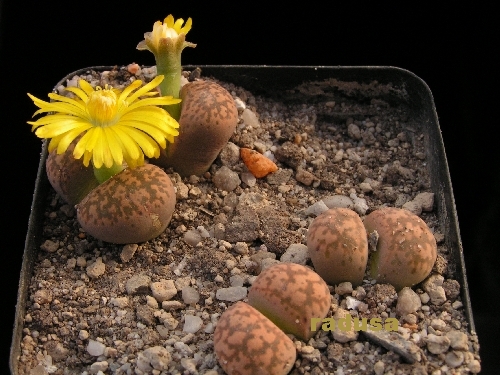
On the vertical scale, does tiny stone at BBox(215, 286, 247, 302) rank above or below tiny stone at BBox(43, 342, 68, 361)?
above

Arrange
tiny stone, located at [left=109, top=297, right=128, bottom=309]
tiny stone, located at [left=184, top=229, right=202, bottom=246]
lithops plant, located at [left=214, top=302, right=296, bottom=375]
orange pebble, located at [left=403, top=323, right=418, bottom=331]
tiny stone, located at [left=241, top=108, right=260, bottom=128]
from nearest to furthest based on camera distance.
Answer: lithops plant, located at [left=214, top=302, right=296, bottom=375]
orange pebble, located at [left=403, top=323, right=418, bottom=331]
tiny stone, located at [left=109, top=297, right=128, bottom=309]
tiny stone, located at [left=184, top=229, right=202, bottom=246]
tiny stone, located at [left=241, top=108, right=260, bottom=128]

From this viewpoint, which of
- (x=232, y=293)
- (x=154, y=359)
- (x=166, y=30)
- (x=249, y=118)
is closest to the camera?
(x=154, y=359)

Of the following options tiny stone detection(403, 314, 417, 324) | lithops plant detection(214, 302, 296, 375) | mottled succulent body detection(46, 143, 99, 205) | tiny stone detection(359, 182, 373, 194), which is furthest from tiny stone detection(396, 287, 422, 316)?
mottled succulent body detection(46, 143, 99, 205)

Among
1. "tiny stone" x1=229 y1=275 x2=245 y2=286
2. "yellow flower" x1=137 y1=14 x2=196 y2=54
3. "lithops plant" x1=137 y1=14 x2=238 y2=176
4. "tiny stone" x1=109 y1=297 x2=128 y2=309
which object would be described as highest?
"yellow flower" x1=137 y1=14 x2=196 y2=54

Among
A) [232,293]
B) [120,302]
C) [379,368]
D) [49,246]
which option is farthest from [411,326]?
[49,246]

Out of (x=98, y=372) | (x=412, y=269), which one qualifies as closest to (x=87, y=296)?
(x=98, y=372)

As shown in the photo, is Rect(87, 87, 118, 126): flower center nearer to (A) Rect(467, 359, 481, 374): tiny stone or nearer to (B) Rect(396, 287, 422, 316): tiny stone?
(B) Rect(396, 287, 422, 316): tiny stone

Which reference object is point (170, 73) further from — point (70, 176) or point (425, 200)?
point (425, 200)
